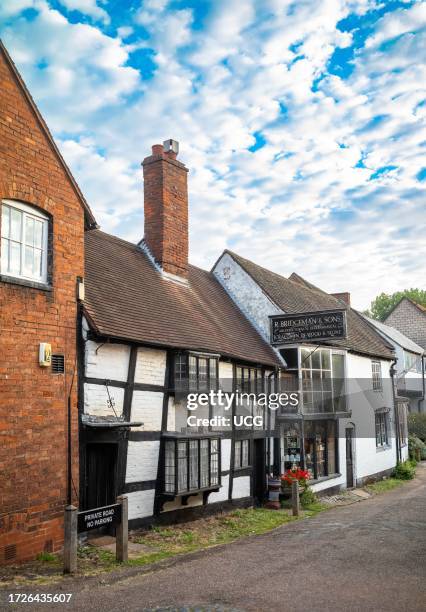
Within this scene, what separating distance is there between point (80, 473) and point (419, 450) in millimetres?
25451

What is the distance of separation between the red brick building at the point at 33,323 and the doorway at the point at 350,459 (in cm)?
1385

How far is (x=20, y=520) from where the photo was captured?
8.82 metres

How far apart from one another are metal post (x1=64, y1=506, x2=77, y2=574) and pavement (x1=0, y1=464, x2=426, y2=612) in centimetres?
34

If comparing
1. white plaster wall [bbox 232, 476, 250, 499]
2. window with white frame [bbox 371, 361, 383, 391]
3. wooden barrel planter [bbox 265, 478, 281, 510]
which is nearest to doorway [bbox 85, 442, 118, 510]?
white plaster wall [bbox 232, 476, 250, 499]

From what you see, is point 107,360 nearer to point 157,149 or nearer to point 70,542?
point 70,542

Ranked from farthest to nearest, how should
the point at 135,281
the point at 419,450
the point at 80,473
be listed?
the point at 419,450 < the point at 135,281 < the point at 80,473

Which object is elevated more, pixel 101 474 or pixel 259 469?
pixel 101 474

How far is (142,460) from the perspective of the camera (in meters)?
11.9

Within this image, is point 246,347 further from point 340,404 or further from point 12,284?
point 12,284

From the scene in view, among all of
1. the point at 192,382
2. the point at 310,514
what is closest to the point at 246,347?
the point at 192,382

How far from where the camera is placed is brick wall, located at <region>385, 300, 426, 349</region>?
41.7 metres

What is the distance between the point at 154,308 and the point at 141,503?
15.5ft

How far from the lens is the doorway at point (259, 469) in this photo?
16.6 meters

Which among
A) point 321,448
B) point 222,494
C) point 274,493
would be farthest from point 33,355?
point 321,448
